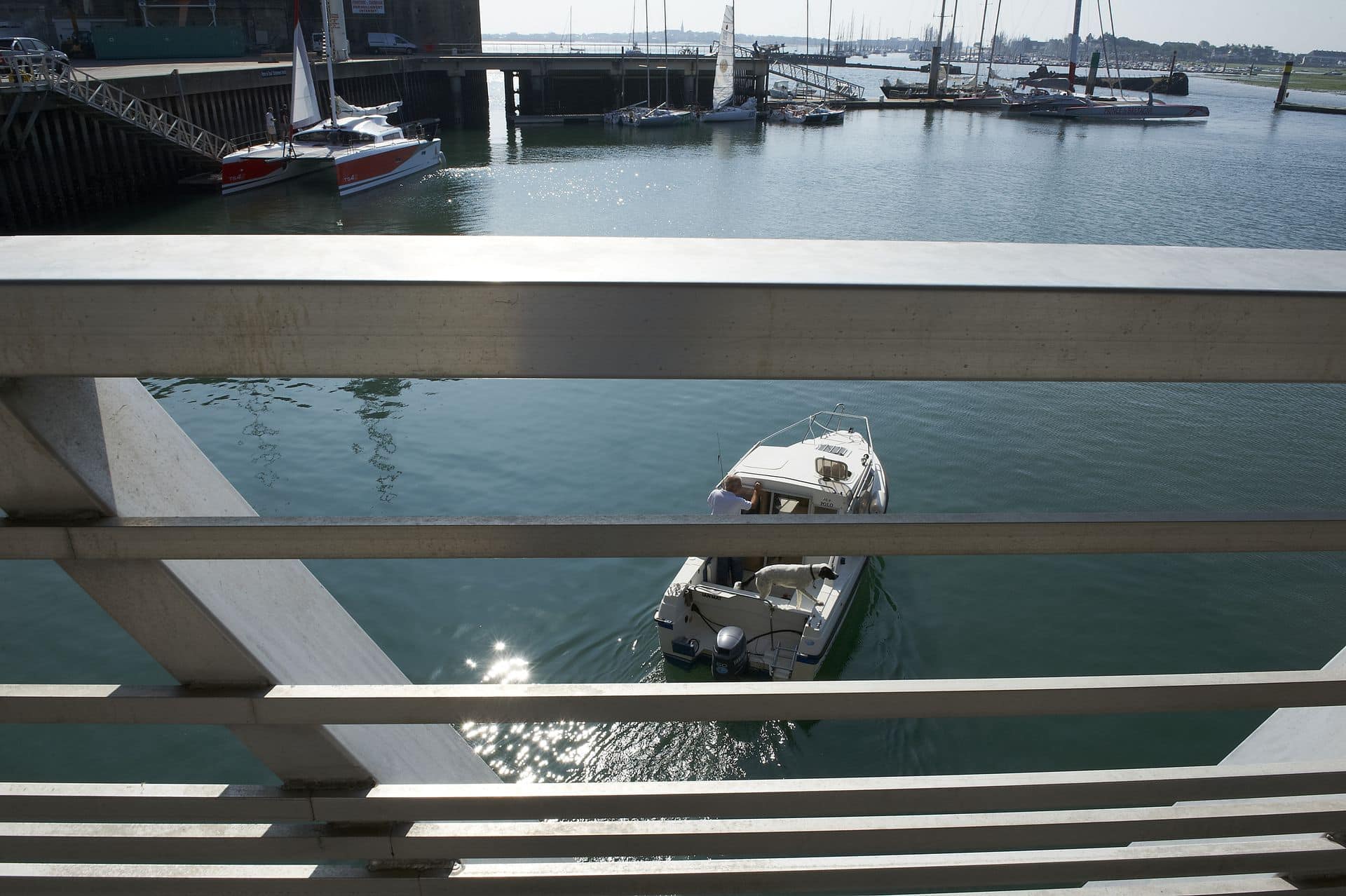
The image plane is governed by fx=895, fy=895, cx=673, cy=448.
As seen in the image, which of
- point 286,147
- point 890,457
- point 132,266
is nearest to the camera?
point 132,266

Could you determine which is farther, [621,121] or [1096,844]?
[621,121]

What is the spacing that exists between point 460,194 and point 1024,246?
32.1m

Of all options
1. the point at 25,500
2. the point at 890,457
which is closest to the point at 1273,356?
the point at 25,500

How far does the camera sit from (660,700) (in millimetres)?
964

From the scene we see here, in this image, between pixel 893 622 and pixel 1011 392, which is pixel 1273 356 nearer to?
pixel 893 622

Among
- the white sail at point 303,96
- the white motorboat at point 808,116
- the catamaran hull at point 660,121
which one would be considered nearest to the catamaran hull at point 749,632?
the white sail at point 303,96

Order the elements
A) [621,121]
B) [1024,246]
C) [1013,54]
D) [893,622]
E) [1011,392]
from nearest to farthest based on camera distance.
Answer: [1024,246] → [893,622] → [1011,392] → [621,121] → [1013,54]

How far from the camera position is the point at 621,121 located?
50312 mm

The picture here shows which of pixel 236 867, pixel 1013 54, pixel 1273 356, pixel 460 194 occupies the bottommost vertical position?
pixel 460 194

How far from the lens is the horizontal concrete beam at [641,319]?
74 cm

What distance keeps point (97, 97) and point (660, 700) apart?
92.9 ft

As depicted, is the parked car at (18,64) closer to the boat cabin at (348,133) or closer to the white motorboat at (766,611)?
the boat cabin at (348,133)

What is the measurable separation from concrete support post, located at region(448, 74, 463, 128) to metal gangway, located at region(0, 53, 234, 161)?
75.4ft

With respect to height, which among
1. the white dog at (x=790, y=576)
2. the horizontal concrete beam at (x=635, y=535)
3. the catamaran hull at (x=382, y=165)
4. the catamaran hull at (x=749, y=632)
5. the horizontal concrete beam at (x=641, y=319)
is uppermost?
the horizontal concrete beam at (x=641, y=319)
